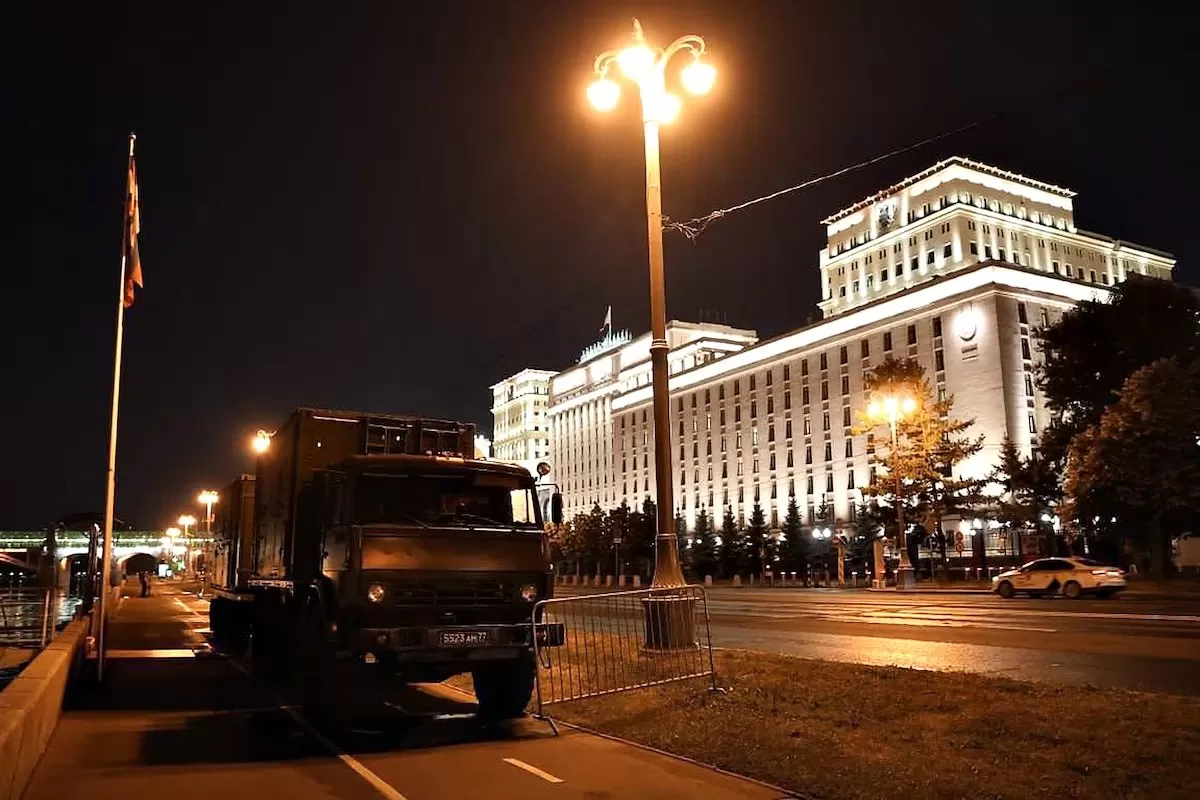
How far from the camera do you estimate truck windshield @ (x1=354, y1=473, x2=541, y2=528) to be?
34.0 ft

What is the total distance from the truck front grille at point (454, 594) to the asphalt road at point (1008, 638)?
5.69 metres

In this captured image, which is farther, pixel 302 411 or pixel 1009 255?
pixel 1009 255

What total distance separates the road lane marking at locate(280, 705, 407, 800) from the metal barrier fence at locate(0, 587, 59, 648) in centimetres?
663

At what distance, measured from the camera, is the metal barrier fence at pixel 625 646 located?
10.9 m

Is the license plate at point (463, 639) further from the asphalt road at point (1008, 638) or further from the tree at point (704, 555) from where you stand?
the tree at point (704, 555)

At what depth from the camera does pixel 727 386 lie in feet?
358

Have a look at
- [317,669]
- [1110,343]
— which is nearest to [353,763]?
[317,669]

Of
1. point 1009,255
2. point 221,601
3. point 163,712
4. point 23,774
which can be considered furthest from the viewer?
point 1009,255

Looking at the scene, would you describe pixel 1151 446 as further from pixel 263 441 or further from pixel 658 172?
pixel 263 441

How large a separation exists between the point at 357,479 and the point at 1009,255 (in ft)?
314

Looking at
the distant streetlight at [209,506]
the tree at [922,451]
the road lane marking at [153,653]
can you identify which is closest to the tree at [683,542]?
the tree at [922,451]

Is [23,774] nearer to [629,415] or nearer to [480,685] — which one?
[480,685]

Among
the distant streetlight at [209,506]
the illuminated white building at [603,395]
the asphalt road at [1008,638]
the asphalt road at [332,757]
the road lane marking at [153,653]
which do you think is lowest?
the road lane marking at [153,653]

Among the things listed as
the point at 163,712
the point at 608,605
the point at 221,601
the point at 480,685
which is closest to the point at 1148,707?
the point at 608,605
